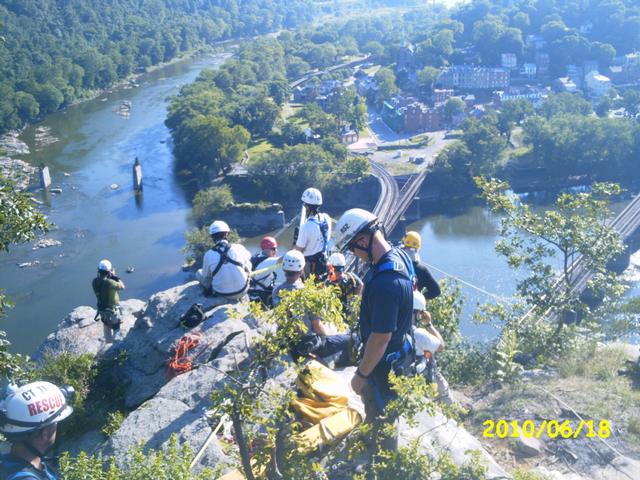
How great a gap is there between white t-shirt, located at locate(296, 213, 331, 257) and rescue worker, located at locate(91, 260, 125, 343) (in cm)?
297

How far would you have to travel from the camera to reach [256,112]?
52188 mm

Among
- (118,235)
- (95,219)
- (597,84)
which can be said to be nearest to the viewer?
(118,235)

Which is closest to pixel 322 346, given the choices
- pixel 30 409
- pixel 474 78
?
pixel 30 409

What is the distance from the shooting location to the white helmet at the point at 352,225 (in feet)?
13.2

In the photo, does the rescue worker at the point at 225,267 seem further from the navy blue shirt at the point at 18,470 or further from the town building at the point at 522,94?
the town building at the point at 522,94

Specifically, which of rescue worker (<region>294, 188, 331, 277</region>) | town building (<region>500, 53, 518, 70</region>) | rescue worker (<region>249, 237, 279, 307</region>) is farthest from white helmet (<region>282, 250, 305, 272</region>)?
town building (<region>500, 53, 518, 70</region>)

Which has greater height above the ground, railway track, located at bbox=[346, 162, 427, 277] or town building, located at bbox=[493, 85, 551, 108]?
railway track, located at bbox=[346, 162, 427, 277]

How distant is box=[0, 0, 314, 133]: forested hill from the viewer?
58656 millimetres

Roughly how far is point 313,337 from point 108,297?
4352mm

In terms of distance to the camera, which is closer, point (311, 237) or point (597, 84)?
point (311, 237)

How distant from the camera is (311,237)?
719 cm

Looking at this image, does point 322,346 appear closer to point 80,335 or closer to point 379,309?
point 379,309

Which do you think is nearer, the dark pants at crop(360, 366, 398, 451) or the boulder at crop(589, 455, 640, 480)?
the dark pants at crop(360, 366, 398, 451)

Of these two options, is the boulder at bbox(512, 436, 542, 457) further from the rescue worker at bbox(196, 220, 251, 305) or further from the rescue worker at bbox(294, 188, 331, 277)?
the rescue worker at bbox(196, 220, 251, 305)
